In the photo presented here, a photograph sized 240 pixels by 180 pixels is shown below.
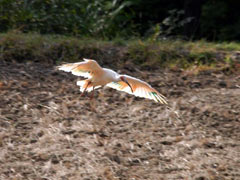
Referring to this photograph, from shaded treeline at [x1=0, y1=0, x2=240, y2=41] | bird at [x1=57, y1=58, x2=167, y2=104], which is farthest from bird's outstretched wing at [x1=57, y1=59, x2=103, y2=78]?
shaded treeline at [x1=0, y1=0, x2=240, y2=41]

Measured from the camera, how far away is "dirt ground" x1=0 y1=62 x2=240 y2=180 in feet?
16.5

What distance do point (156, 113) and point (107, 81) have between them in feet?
2.63

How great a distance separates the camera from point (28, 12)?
30.0 ft

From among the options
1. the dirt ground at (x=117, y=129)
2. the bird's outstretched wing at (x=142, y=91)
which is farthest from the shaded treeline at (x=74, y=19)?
the bird's outstretched wing at (x=142, y=91)

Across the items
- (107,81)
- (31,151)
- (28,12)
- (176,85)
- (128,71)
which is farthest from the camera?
(28,12)

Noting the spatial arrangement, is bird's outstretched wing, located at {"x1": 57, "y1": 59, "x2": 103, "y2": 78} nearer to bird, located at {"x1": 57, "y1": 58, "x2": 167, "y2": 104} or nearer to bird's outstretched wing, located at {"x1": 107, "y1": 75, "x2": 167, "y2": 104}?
bird, located at {"x1": 57, "y1": 58, "x2": 167, "y2": 104}

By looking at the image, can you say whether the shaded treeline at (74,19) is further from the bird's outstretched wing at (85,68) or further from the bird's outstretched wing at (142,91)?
the bird's outstretched wing at (85,68)

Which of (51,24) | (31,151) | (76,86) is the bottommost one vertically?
(31,151)

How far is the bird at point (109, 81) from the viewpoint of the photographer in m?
5.87

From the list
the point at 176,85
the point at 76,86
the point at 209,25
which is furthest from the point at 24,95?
the point at 209,25

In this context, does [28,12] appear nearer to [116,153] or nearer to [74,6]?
[74,6]

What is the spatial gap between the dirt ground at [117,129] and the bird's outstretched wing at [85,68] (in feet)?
1.67

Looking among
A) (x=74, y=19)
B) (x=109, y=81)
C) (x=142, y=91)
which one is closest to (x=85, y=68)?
(x=109, y=81)

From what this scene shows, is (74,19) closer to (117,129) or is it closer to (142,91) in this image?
(142,91)
